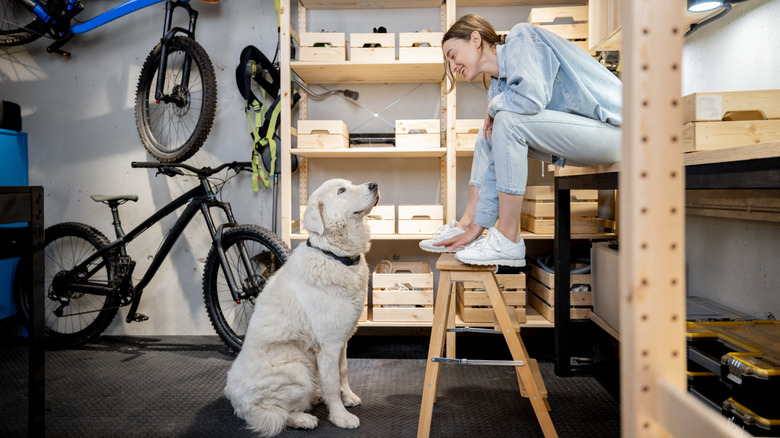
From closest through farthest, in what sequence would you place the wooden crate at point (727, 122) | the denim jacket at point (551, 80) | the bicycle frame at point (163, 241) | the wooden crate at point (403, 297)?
the wooden crate at point (727, 122)
the denim jacket at point (551, 80)
the wooden crate at point (403, 297)
the bicycle frame at point (163, 241)

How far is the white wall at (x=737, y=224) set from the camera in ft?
5.94

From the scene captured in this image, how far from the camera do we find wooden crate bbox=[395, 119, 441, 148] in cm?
268

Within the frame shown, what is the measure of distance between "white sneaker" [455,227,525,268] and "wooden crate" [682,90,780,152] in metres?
0.58

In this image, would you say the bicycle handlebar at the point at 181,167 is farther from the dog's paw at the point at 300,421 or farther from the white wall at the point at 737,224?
the white wall at the point at 737,224

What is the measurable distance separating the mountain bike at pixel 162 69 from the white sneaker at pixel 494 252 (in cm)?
201

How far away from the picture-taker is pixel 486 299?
2.62m

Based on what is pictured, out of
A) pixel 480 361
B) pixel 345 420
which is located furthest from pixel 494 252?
pixel 345 420

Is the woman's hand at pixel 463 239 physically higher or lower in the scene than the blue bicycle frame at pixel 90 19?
lower

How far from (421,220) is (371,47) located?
1058mm

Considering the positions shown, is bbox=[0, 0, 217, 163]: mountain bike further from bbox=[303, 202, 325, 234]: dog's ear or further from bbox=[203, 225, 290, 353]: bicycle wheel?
bbox=[303, 202, 325, 234]: dog's ear

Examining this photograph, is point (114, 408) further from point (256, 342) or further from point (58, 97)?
point (58, 97)

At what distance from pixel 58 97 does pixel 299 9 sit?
1.84 m

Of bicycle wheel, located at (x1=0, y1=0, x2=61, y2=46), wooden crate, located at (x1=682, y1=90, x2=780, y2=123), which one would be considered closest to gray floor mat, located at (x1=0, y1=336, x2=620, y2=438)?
wooden crate, located at (x1=682, y1=90, x2=780, y2=123)

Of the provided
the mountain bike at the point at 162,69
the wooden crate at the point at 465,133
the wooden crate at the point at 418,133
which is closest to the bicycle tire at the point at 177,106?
the mountain bike at the point at 162,69
